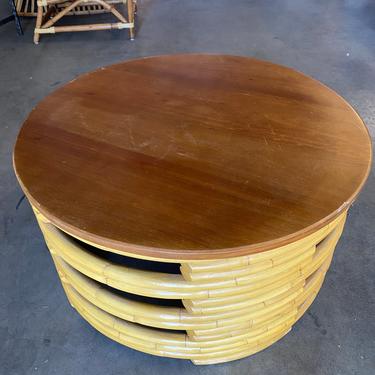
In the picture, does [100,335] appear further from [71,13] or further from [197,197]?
[71,13]

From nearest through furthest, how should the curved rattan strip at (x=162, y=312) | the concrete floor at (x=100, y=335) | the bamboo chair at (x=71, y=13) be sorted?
the curved rattan strip at (x=162, y=312), the concrete floor at (x=100, y=335), the bamboo chair at (x=71, y=13)

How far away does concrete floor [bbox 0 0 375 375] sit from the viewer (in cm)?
120

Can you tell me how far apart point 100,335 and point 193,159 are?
0.69 metres

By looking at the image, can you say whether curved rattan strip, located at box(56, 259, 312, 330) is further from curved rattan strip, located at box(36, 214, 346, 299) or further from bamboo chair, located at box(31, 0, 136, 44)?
bamboo chair, located at box(31, 0, 136, 44)

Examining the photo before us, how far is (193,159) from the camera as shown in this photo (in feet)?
3.27

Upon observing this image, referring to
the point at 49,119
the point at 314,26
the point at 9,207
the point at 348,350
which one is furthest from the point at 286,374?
the point at 314,26

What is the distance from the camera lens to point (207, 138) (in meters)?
1.07

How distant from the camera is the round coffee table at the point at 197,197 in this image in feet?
2.68

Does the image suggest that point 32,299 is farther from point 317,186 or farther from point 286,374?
point 317,186

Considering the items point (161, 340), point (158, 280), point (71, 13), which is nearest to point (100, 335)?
point (161, 340)

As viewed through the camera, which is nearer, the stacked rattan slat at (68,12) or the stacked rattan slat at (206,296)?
the stacked rattan slat at (206,296)

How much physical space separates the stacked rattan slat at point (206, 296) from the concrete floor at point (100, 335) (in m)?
0.14

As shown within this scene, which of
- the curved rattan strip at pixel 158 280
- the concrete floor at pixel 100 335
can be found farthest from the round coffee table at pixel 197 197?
the concrete floor at pixel 100 335

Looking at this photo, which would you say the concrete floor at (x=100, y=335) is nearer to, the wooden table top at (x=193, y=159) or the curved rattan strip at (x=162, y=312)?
the curved rattan strip at (x=162, y=312)
